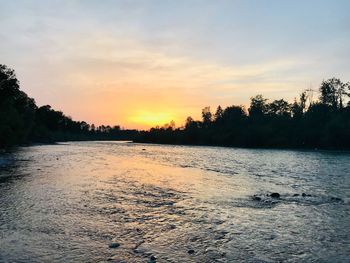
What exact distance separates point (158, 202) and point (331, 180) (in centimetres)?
2355

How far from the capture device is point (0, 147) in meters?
Answer: 91.1

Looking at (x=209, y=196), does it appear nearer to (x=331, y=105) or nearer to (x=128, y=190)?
(x=128, y=190)

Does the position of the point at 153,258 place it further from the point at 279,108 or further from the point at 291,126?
the point at 279,108

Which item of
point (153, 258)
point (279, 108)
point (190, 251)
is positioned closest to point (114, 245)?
point (153, 258)

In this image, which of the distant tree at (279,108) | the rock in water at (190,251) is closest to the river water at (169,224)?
the rock in water at (190,251)

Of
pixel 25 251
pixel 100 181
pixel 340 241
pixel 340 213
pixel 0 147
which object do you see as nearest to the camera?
pixel 25 251

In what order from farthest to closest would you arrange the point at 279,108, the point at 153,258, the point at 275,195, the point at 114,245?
the point at 279,108, the point at 275,195, the point at 114,245, the point at 153,258

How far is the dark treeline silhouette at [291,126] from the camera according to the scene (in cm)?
13700

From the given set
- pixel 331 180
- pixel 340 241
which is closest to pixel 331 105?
pixel 331 180

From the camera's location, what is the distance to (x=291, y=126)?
16275 centimetres

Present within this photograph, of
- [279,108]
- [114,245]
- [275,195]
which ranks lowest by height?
[275,195]

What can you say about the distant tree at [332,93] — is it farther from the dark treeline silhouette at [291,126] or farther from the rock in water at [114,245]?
the rock in water at [114,245]

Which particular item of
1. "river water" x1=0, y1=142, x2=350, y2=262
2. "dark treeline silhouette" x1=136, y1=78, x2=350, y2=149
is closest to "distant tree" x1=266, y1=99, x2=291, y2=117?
"dark treeline silhouette" x1=136, y1=78, x2=350, y2=149

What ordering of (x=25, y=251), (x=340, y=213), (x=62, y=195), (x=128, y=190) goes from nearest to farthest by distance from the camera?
(x=25, y=251) < (x=340, y=213) < (x=62, y=195) < (x=128, y=190)
